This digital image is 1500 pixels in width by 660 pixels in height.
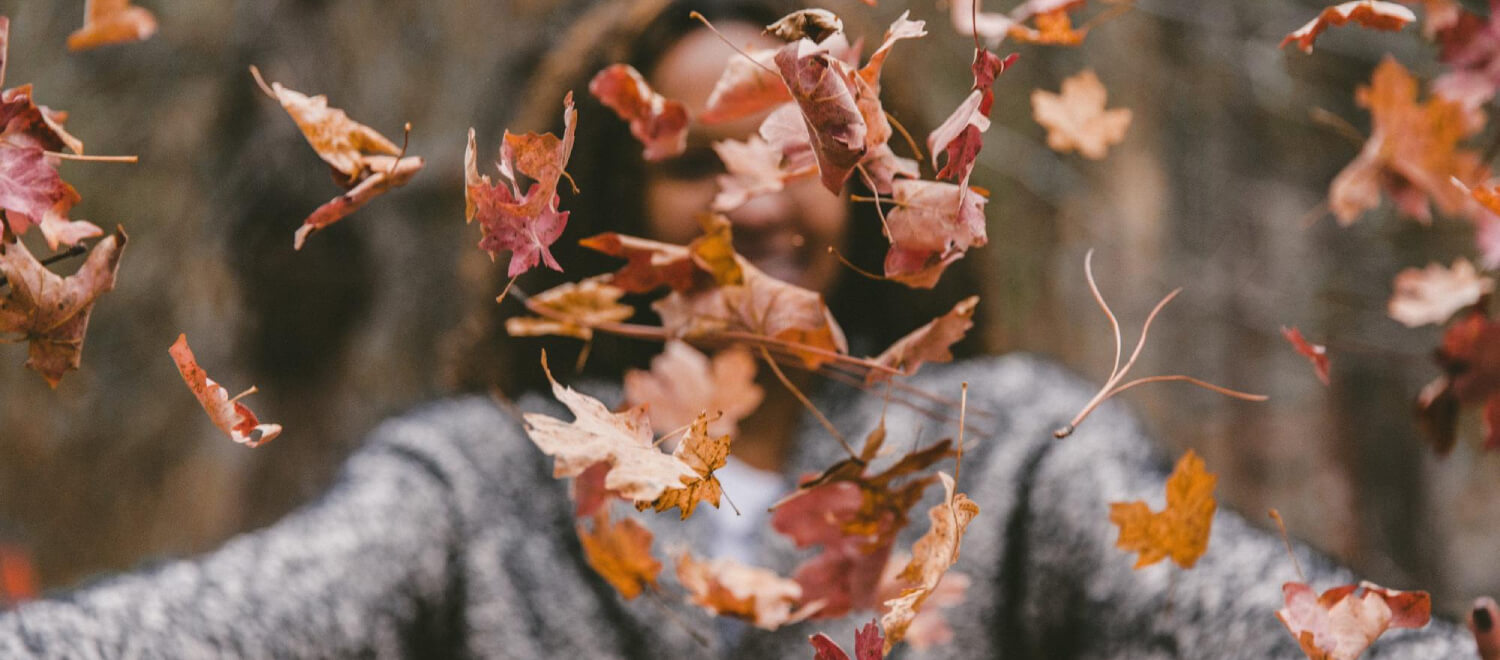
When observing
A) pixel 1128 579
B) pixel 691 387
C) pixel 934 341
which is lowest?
pixel 1128 579

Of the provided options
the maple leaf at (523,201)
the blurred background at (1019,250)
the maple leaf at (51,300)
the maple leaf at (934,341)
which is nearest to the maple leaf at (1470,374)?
the maple leaf at (934,341)

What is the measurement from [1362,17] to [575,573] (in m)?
0.66

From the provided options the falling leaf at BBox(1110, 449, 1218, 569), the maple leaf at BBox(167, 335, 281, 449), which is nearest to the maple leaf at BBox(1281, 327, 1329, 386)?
the falling leaf at BBox(1110, 449, 1218, 569)

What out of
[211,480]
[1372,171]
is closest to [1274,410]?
[1372,171]

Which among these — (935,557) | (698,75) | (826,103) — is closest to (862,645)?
(935,557)

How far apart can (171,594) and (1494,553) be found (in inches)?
80.9

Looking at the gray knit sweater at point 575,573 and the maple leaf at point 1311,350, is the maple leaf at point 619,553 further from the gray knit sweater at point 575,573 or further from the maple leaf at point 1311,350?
the maple leaf at point 1311,350

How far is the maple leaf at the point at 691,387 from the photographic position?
418 millimetres

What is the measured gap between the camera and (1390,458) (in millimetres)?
1727

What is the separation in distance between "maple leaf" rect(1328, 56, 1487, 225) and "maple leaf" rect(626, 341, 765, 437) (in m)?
0.26

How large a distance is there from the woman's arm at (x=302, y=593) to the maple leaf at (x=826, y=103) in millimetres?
310

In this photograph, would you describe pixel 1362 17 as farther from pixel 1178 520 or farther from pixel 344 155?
pixel 344 155

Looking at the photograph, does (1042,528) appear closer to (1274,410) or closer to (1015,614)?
(1015,614)

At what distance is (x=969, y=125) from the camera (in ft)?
0.76
